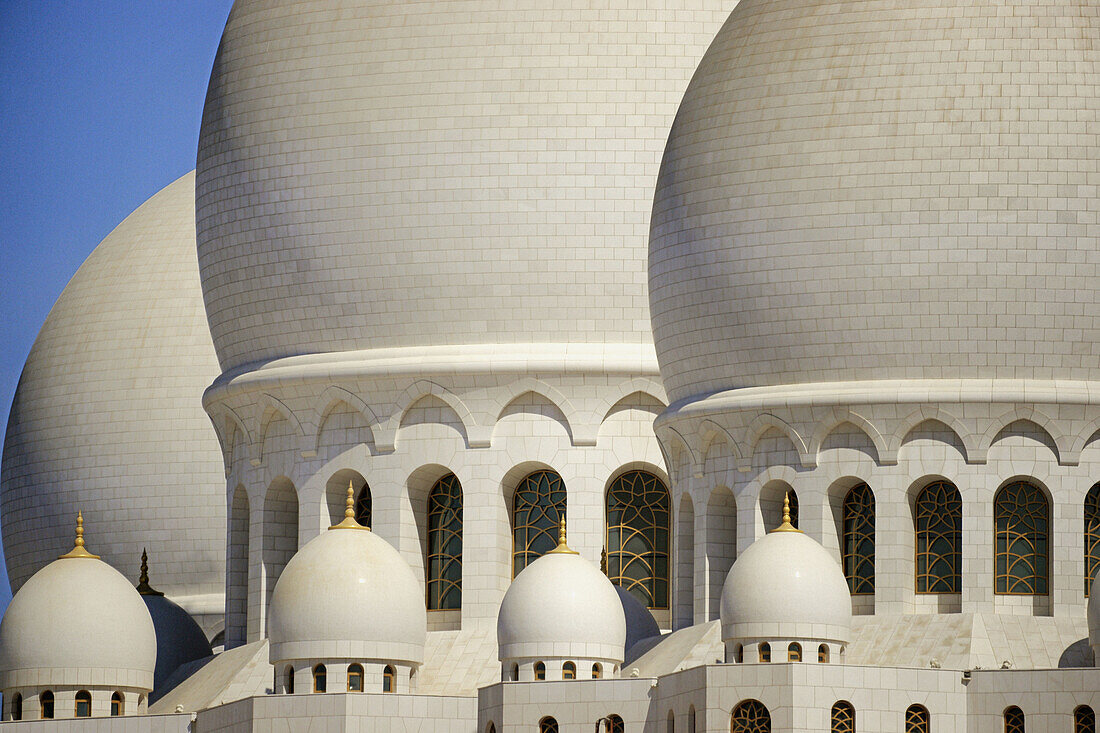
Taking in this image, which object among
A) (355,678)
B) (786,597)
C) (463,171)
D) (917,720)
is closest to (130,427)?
(463,171)

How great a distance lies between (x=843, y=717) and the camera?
49.8 meters

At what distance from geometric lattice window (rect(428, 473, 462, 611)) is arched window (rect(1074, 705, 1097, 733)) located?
15.0m

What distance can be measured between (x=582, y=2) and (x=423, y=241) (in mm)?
5781

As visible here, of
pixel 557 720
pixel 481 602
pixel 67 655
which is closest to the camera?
pixel 557 720

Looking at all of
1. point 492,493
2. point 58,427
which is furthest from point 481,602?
point 58,427

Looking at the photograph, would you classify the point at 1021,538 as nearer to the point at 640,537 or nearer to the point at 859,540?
the point at 859,540

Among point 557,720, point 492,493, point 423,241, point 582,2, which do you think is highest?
point 582,2

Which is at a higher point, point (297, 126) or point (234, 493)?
point (297, 126)

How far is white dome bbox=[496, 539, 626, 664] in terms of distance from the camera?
5322 cm

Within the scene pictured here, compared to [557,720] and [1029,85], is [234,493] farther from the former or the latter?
[1029,85]

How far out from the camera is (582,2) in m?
61.0

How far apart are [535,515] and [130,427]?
15.2m

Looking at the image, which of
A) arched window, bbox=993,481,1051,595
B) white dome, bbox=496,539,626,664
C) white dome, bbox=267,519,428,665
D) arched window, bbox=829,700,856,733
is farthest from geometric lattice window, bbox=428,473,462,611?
arched window, bbox=829,700,856,733

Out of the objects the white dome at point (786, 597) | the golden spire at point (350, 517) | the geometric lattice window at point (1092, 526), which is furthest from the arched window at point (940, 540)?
the golden spire at point (350, 517)
